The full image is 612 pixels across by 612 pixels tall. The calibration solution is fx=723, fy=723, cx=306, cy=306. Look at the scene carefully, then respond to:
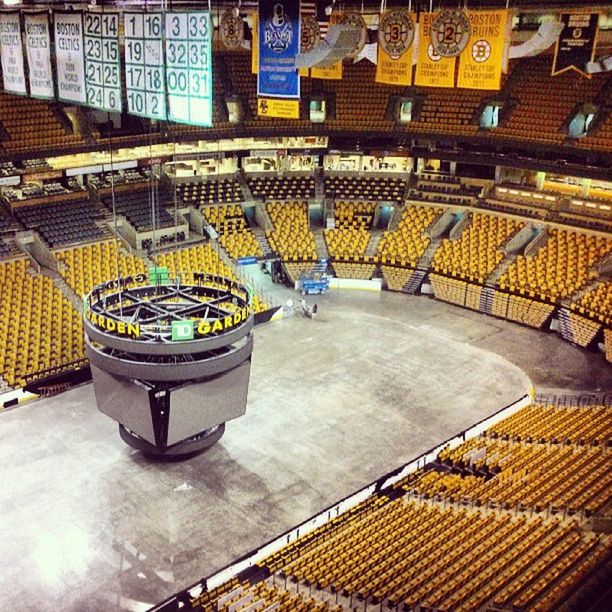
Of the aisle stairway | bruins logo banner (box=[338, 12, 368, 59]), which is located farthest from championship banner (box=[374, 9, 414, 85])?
the aisle stairway

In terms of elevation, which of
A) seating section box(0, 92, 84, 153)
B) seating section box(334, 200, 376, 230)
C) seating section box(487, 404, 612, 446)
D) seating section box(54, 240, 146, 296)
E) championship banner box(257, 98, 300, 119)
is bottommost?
seating section box(487, 404, 612, 446)

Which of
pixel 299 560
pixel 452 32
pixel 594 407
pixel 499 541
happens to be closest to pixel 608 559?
pixel 499 541

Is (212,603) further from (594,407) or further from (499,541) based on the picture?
(594,407)

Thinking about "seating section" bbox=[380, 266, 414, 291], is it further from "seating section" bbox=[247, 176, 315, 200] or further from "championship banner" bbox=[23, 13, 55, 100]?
"championship banner" bbox=[23, 13, 55, 100]

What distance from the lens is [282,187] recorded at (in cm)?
4016

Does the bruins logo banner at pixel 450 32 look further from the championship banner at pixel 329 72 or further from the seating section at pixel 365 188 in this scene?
the seating section at pixel 365 188

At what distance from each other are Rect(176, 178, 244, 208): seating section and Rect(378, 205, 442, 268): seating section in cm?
823

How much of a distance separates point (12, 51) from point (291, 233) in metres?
20.1

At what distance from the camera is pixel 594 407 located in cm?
2330

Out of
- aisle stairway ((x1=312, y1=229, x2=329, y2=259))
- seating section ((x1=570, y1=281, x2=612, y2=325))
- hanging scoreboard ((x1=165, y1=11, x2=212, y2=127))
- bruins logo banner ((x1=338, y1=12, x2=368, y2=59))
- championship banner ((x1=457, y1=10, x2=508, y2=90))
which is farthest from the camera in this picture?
aisle stairway ((x1=312, y1=229, x2=329, y2=259))

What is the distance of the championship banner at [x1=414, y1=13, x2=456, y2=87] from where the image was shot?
21234 millimetres

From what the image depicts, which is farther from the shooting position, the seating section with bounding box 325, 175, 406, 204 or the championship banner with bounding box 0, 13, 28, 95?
the seating section with bounding box 325, 175, 406, 204

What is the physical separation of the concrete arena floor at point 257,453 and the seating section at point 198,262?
4.00 meters

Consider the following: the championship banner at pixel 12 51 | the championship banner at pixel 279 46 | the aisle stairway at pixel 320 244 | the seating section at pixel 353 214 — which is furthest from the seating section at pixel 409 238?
the championship banner at pixel 12 51
